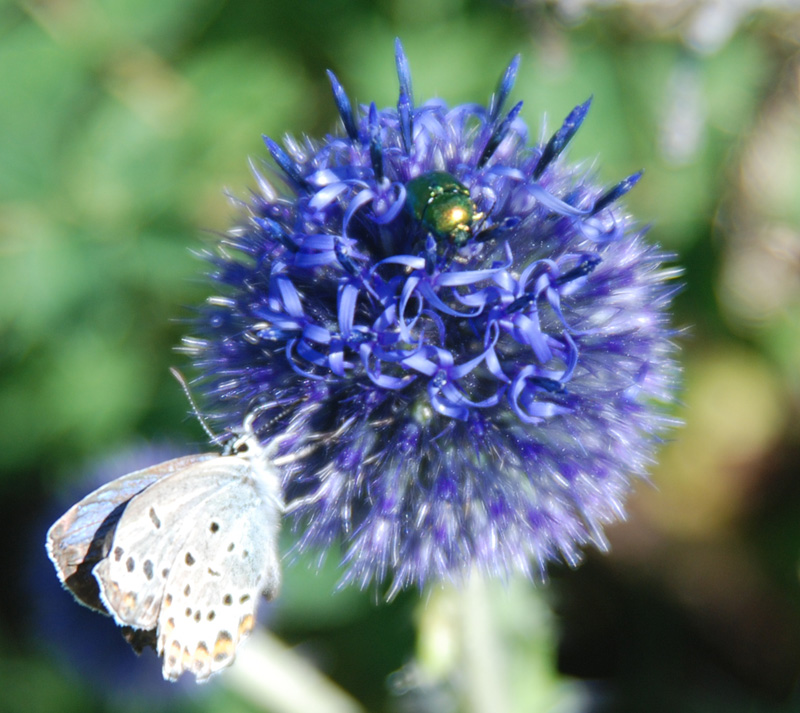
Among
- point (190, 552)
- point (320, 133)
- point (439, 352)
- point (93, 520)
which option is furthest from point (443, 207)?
point (320, 133)

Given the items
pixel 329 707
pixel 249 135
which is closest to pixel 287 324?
pixel 329 707

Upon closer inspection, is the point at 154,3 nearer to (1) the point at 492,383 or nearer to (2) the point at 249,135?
(2) the point at 249,135

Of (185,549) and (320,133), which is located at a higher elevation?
(320,133)

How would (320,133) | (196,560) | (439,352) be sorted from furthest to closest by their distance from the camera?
(320,133), (196,560), (439,352)

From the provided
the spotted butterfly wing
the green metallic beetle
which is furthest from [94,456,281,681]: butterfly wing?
the green metallic beetle

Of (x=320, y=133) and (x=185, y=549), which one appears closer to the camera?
(x=185, y=549)

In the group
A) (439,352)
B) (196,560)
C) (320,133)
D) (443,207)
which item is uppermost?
(320,133)

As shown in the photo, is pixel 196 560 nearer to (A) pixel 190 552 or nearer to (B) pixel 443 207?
(A) pixel 190 552
